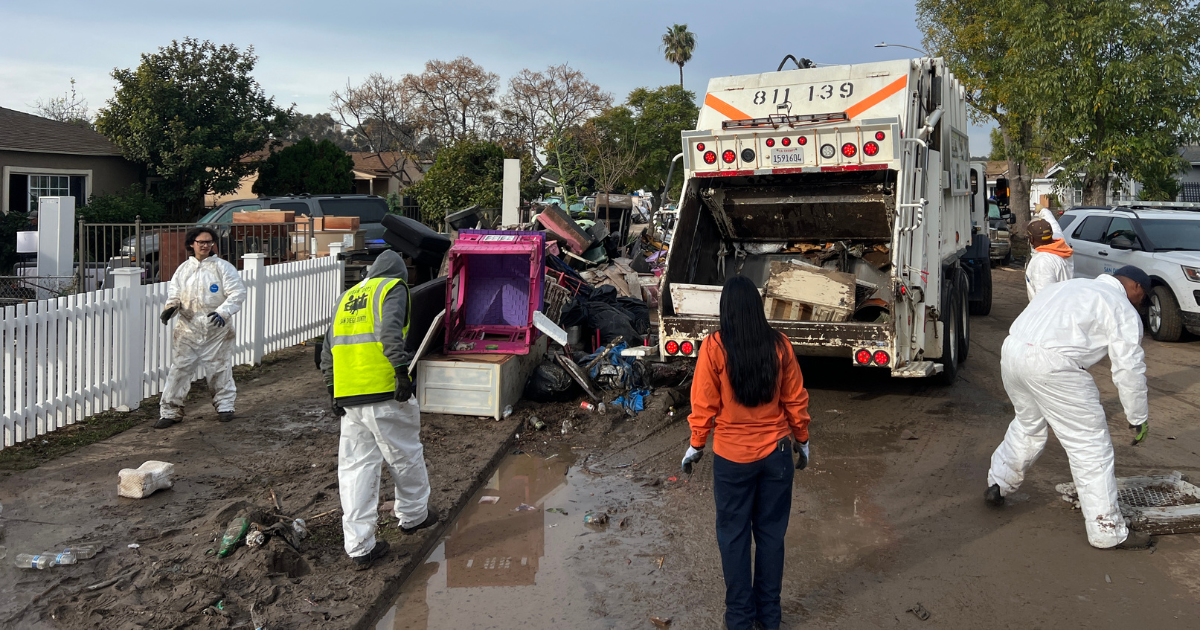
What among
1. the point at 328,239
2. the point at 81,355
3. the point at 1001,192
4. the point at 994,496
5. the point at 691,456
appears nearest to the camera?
the point at 691,456

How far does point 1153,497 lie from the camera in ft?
16.5

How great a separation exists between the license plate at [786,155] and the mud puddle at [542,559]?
2943 mm

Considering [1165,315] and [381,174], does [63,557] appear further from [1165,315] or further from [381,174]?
[381,174]

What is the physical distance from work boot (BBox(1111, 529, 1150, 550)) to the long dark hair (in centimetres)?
241

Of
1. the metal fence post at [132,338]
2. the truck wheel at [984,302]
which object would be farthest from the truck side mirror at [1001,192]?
the metal fence post at [132,338]

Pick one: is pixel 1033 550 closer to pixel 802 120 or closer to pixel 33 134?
pixel 802 120

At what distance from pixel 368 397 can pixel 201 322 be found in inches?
127

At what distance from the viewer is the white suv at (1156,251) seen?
10.6 meters

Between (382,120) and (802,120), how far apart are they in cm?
3763

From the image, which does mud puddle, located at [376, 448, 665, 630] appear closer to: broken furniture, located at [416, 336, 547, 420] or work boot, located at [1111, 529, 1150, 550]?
broken furniture, located at [416, 336, 547, 420]

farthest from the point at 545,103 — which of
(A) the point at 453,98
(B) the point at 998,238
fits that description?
(B) the point at 998,238

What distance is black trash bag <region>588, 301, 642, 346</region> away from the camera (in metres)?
9.09

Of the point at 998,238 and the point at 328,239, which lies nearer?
the point at 328,239

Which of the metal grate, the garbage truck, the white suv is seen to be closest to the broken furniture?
the garbage truck
